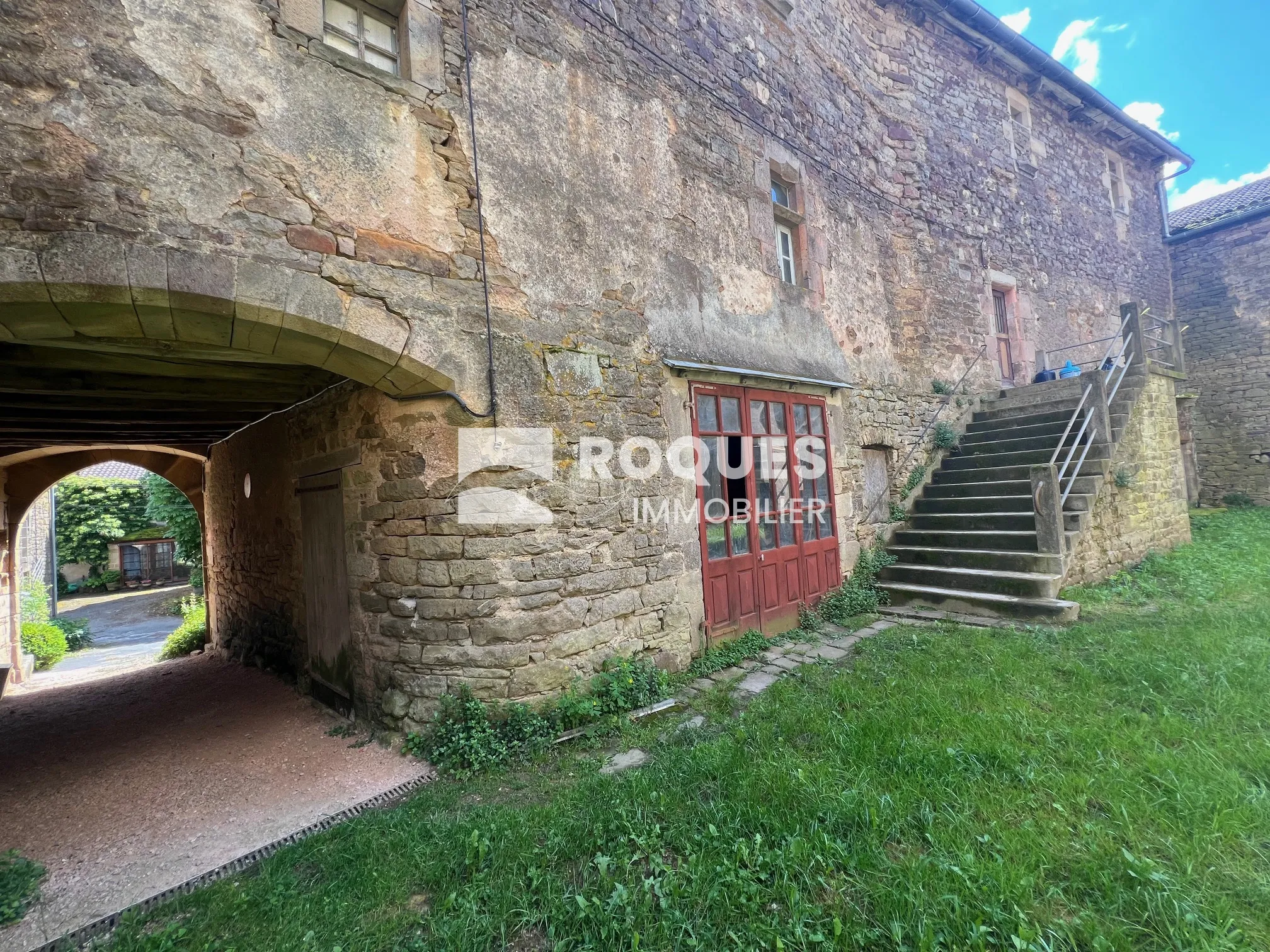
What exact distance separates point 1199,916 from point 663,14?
6.95 m

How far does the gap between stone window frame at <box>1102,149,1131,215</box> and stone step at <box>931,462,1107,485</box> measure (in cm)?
939

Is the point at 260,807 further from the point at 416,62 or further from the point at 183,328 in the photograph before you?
the point at 416,62

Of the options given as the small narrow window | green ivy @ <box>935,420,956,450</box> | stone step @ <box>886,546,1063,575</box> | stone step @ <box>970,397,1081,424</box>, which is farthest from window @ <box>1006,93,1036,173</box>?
stone step @ <box>886,546,1063,575</box>

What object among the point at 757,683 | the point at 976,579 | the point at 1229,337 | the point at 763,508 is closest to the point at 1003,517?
the point at 976,579

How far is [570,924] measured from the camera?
210 cm

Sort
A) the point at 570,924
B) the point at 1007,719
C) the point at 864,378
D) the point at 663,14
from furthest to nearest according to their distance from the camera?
the point at 864,378, the point at 663,14, the point at 1007,719, the point at 570,924

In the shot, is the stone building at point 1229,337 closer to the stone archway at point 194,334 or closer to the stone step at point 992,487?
the stone step at point 992,487

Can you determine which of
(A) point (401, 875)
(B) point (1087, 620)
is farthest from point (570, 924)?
(B) point (1087, 620)

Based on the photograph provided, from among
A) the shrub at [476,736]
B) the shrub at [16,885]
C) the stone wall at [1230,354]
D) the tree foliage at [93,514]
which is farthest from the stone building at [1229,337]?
the tree foliage at [93,514]

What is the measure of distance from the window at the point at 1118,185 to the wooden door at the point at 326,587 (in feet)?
54.8

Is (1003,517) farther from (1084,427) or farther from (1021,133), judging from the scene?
(1021,133)

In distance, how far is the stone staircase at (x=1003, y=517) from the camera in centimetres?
579

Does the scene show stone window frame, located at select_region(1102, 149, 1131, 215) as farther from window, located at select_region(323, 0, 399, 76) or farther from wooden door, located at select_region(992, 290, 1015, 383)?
window, located at select_region(323, 0, 399, 76)

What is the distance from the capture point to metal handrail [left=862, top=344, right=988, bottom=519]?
23.9 feet
